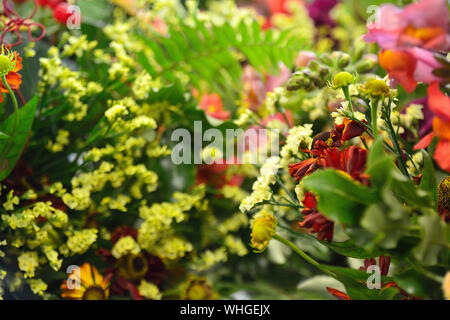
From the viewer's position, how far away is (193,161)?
0.58 metres

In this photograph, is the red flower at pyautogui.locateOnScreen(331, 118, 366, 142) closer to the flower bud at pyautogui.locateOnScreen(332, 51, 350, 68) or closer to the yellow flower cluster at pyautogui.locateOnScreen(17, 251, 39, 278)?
the flower bud at pyautogui.locateOnScreen(332, 51, 350, 68)

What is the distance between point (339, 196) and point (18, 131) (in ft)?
A: 1.05

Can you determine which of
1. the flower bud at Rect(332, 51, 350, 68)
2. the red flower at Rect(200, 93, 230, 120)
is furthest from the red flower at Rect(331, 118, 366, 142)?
the red flower at Rect(200, 93, 230, 120)

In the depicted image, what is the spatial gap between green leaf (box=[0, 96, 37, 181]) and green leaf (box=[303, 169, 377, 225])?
294 mm

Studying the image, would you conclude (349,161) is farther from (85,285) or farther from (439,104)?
(85,285)

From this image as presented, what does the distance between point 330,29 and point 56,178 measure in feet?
1.98

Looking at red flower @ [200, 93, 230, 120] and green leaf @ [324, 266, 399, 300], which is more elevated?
red flower @ [200, 93, 230, 120]

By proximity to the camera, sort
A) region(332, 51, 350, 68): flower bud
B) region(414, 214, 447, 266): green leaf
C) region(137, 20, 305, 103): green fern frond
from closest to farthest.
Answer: region(414, 214, 447, 266): green leaf
region(332, 51, 350, 68): flower bud
region(137, 20, 305, 103): green fern frond

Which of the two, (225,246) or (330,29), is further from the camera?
(330,29)

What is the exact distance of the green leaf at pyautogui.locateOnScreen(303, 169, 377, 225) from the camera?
28 cm

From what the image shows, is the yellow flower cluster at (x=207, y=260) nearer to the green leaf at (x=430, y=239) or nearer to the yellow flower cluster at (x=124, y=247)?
the yellow flower cluster at (x=124, y=247)

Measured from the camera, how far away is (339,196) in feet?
0.93
